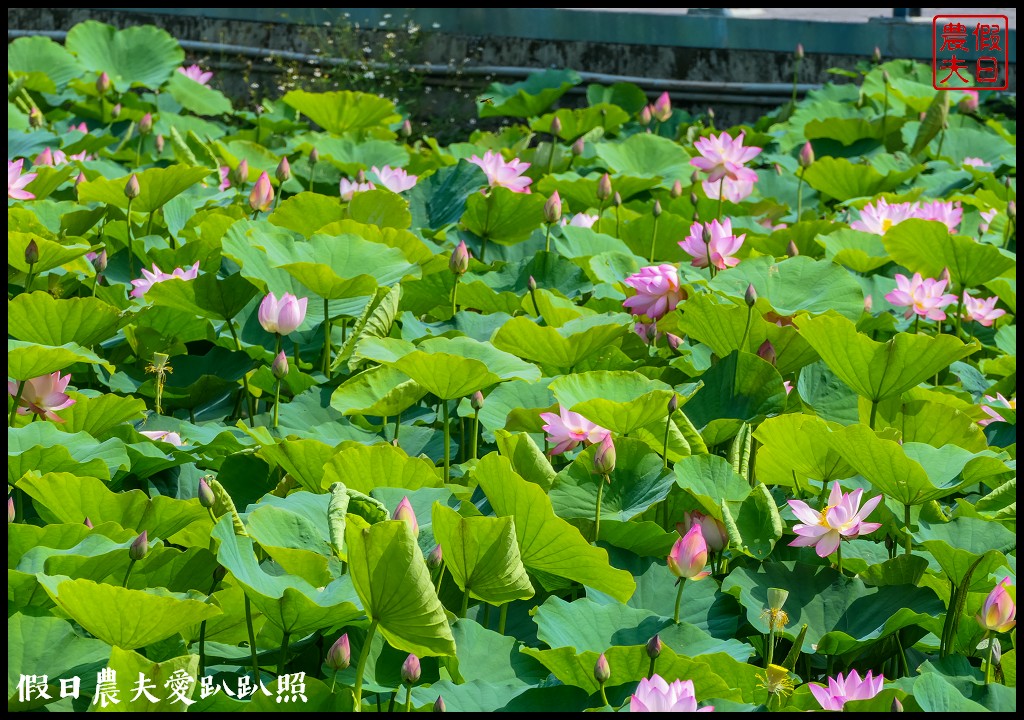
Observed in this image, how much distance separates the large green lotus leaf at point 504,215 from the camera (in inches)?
82.5

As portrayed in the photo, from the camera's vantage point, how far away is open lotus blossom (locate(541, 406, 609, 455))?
1.35 meters

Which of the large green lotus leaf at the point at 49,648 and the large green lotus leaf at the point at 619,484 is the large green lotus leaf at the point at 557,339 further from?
the large green lotus leaf at the point at 49,648

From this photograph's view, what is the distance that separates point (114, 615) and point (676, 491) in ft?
2.05

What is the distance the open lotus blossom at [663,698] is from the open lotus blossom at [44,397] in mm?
880

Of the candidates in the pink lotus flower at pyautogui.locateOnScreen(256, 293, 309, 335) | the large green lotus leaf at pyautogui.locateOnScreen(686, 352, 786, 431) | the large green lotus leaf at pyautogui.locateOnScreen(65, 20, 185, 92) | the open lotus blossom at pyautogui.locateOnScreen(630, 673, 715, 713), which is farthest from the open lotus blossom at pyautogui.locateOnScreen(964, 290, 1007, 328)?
the large green lotus leaf at pyautogui.locateOnScreen(65, 20, 185, 92)

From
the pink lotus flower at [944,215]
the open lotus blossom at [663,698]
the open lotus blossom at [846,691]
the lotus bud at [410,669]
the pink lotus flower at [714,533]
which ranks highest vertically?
the pink lotus flower at [944,215]

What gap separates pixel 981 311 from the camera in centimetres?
195

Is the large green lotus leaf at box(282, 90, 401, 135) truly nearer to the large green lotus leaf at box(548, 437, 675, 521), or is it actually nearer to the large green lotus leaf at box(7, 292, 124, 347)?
the large green lotus leaf at box(7, 292, 124, 347)

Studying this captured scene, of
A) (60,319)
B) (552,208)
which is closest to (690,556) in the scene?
(60,319)

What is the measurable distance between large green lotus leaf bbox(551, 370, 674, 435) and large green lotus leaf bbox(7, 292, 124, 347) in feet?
Answer: 2.05

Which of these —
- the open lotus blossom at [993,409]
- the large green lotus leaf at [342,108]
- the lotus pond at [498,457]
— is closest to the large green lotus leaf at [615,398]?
the lotus pond at [498,457]

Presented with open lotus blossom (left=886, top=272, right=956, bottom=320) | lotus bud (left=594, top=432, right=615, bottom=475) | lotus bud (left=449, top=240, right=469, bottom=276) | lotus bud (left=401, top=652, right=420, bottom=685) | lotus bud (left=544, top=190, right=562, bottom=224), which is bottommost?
lotus bud (left=401, top=652, right=420, bottom=685)

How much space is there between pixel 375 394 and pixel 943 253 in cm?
101

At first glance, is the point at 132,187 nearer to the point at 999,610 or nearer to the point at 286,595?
the point at 286,595
